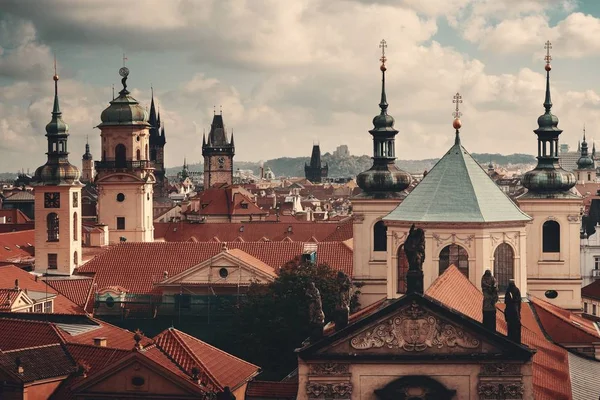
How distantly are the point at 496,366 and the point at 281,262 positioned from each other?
4606 cm

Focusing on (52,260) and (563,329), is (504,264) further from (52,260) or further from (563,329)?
(52,260)

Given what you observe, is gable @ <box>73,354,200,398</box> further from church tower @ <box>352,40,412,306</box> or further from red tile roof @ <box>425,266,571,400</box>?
church tower @ <box>352,40,412,306</box>

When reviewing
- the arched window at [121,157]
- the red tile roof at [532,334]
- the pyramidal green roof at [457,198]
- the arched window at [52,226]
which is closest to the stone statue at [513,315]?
the red tile roof at [532,334]

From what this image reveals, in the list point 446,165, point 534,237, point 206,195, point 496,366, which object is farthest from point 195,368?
point 206,195

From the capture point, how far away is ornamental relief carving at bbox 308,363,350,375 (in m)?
40.2

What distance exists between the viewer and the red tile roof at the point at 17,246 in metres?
99.2

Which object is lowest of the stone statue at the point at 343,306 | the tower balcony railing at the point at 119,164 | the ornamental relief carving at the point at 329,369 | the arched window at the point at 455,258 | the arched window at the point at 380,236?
the ornamental relief carving at the point at 329,369

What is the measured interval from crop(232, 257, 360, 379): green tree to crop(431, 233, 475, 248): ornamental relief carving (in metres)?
4.88

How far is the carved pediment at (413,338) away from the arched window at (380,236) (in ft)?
111

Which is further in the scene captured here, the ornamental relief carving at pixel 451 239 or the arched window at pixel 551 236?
the arched window at pixel 551 236

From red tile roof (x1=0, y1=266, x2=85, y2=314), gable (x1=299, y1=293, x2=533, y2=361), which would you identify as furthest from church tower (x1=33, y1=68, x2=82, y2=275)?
gable (x1=299, y1=293, x2=533, y2=361)

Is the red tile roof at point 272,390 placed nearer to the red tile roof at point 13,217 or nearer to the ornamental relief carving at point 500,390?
the ornamental relief carving at point 500,390

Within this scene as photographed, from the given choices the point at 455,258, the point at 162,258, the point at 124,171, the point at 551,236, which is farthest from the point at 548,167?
the point at 124,171

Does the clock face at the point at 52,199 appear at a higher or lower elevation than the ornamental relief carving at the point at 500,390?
higher
